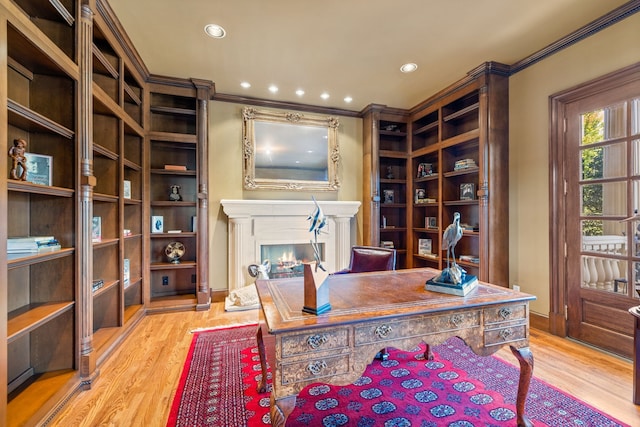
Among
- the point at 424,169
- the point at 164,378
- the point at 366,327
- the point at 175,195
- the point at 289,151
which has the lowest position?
the point at 164,378

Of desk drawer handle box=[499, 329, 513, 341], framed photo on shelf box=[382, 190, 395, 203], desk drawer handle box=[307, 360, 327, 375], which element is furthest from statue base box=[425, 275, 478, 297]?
framed photo on shelf box=[382, 190, 395, 203]

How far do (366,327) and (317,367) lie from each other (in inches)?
10.6

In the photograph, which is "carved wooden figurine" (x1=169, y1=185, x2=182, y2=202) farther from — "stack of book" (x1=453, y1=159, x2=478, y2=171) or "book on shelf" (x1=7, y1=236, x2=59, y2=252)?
"stack of book" (x1=453, y1=159, x2=478, y2=171)

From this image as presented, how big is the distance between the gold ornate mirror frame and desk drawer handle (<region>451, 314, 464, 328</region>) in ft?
10.0

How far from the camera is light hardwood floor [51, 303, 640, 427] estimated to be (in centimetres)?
165

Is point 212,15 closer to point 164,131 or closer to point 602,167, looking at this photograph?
point 164,131

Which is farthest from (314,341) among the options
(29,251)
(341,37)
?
(341,37)

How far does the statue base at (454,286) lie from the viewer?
1578 mm

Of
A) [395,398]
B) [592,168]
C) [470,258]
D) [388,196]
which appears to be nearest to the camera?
[395,398]

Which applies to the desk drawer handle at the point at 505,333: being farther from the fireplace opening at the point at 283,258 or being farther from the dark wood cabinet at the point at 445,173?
the fireplace opening at the point at 283,258

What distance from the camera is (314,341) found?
119 centimetres

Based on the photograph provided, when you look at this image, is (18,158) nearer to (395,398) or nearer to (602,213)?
(395,398)

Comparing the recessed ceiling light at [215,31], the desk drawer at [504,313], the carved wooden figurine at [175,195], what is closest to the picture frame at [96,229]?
the carved wooden figurine at [175,195]

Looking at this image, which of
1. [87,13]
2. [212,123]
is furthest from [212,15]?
[212,123]
